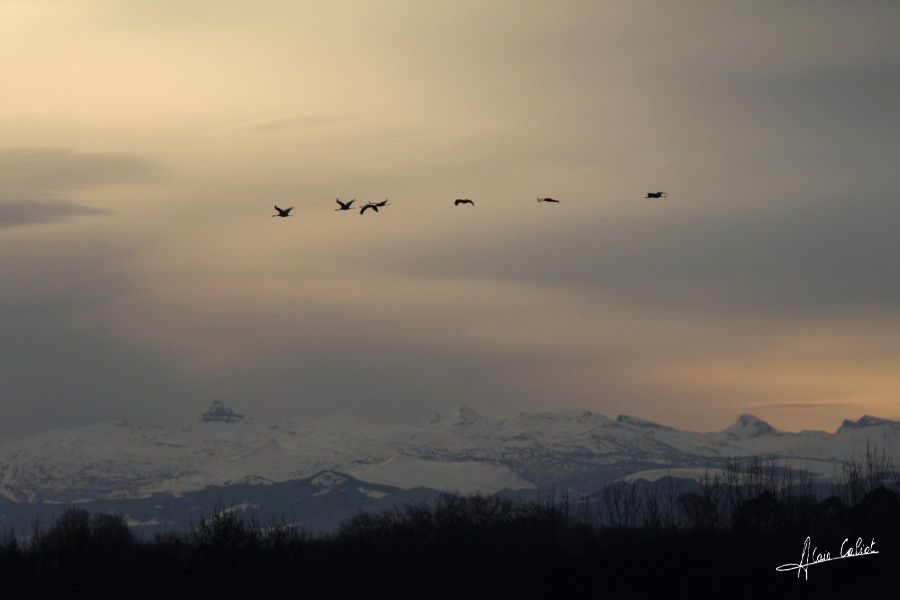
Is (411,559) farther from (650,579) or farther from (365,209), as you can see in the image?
(365,209)

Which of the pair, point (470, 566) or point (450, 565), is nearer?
point (470, 566)

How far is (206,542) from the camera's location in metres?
139

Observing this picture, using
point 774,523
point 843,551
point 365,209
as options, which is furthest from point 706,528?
point 365,209
